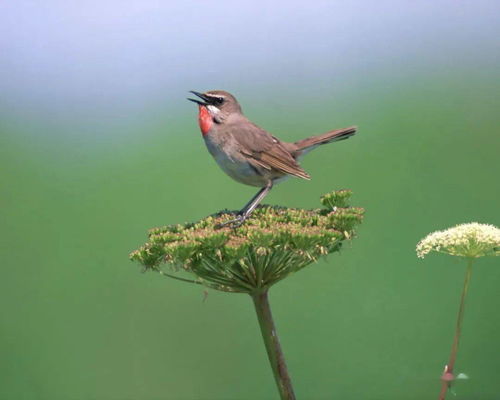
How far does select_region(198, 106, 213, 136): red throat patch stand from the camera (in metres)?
4.13

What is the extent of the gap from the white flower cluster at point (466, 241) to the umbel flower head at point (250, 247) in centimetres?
34

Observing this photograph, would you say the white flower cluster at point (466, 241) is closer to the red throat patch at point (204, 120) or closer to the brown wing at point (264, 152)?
the brown wing at point (264, 152)

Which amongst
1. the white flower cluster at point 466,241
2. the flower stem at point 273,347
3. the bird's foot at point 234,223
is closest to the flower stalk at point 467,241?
the white flower cluster at point 466,241

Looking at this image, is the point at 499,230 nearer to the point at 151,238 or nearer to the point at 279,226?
the point at 279,226

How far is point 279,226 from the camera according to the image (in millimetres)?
2766

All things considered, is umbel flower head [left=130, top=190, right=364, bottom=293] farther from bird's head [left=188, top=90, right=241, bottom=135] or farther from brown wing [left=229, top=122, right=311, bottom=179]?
bird's head [left=188, top=90, right=241, bottom=135]

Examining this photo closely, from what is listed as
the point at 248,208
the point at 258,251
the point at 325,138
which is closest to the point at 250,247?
the point at 258,251

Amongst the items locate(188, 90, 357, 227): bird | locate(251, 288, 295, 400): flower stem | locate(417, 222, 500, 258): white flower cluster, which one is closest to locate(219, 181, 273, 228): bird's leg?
locate(188, 90, 357, 227): bird

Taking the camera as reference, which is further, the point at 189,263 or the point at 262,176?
the point at 262,176

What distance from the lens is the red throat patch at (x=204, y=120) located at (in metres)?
4.13

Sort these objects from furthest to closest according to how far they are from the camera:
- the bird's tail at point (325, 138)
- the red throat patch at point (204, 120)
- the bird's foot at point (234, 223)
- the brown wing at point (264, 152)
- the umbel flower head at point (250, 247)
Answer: the bird's tail at point (325, 138)
the red throat patch at point (204, 120)
the brown wing at point (264, 152)
the bird's foot at point (234, 223)
the umbel flower head at point (250, 247)

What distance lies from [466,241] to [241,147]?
1.70 m

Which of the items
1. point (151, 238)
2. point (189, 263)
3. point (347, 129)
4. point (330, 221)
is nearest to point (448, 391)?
point (330, 221)

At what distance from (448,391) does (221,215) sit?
145 cm
